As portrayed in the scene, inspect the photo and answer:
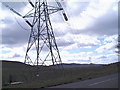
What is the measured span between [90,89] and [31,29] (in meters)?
21.6

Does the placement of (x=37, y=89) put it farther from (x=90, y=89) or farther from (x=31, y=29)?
(x=31, y=29)

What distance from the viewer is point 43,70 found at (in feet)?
149

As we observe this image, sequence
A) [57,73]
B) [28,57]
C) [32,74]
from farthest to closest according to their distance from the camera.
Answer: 1. [57,73]
2. [32,74]
3. [28,57]

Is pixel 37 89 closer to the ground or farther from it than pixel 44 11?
closer to the ground

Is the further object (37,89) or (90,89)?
(37,89)

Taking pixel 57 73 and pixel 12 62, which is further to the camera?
pixel 12 62

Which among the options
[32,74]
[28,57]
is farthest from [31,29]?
[32,74]

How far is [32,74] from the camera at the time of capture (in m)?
39.5

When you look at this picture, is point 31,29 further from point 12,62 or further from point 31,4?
point 12,62

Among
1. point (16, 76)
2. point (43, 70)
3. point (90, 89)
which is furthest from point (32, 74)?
point (90, 89)

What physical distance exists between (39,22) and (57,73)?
34.7 ft

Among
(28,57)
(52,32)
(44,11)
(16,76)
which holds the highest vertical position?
(44,11)

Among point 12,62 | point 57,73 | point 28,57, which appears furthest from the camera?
point 12,62

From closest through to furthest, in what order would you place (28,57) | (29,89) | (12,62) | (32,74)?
(29,89)
(28,57)
(32,74)
(12,62)
